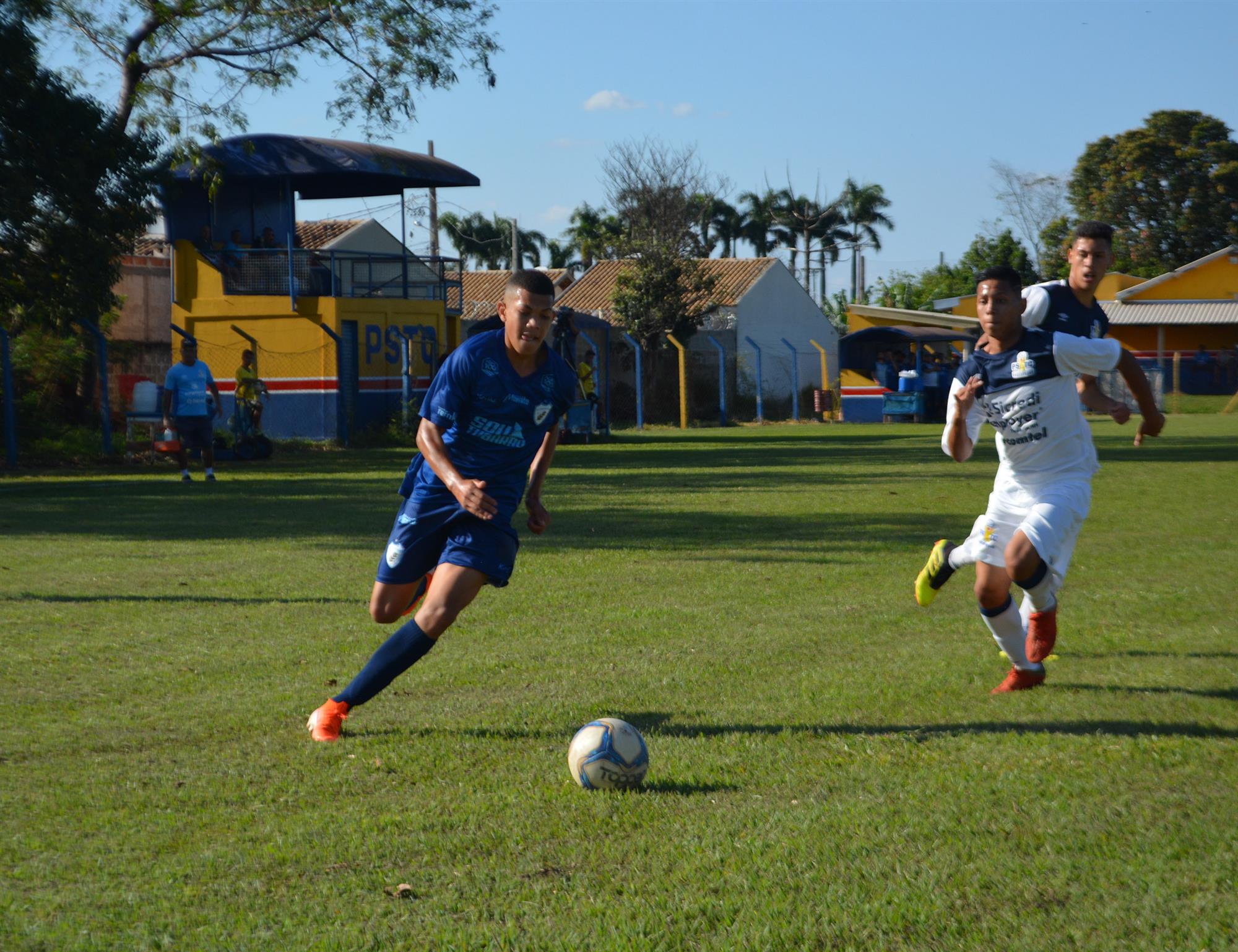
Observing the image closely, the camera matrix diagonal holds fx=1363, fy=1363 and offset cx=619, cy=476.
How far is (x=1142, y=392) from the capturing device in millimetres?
6172

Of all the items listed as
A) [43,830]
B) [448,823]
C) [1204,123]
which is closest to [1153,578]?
[448,823]

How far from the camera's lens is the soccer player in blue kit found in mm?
5285

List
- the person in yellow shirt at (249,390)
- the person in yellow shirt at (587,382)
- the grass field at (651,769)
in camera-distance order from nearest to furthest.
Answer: the grass field at (651,769) < the person in yellow shirt at (249,390) < the person in yellow shirt at (587,382)

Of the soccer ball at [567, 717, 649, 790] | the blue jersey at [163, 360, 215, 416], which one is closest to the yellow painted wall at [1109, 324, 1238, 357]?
the blue jersey at [163, 360, 215, 416]

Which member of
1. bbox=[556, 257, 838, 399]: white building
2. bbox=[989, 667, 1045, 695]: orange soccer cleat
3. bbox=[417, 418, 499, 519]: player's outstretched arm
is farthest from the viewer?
bbox=[556, 257, 838, 399]: white building

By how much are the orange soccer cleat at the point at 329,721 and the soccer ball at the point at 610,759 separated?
114cm

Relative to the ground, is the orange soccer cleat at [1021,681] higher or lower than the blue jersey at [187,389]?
lower

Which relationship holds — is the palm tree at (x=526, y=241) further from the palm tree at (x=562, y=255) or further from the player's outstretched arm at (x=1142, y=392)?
the player's outstretched arm at (x=1142, y=392)

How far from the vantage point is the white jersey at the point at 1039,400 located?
6020 millimetres

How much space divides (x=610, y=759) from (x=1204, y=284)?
→ 172ft

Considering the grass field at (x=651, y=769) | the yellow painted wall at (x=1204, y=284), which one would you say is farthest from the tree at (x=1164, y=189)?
the grass field at (x=651, y=769)

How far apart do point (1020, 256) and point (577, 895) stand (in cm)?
6566

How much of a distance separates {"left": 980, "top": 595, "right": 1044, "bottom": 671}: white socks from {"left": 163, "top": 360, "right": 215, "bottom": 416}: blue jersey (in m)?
14.0

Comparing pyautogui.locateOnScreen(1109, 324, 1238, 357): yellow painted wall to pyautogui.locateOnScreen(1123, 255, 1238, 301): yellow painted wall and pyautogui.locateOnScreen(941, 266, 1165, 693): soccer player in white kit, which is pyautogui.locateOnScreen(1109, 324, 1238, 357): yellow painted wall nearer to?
pyautogui.locateOnScreen(1123, 255, 1238, 301): yellow painted wall
